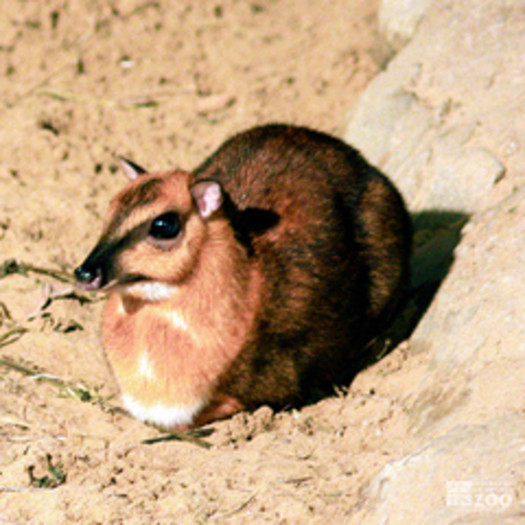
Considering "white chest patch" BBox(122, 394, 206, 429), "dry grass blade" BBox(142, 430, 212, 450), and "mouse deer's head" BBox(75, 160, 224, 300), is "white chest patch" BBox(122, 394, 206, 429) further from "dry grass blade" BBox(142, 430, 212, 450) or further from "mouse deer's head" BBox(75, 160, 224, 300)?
"mouse deer's head" BBox(75, 160, 224, 300)

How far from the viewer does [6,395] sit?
17.3 ft

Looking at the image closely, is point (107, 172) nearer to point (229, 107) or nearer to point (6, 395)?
point (229, 107)

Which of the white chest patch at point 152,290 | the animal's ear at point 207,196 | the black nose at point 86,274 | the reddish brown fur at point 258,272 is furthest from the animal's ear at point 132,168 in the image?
the black nose at point 86,274

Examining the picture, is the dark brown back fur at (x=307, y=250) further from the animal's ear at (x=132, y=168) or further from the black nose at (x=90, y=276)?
the black nose at (x=90, y=276)

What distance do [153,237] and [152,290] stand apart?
291mm

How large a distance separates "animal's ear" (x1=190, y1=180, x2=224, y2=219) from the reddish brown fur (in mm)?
39

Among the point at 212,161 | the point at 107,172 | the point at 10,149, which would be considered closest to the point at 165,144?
the point at 107,172

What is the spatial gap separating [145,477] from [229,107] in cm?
466

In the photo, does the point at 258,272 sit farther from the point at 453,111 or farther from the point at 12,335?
the point at 453,111

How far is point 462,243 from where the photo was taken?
5816 millimetres

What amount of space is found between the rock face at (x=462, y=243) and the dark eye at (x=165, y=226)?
5.21ft

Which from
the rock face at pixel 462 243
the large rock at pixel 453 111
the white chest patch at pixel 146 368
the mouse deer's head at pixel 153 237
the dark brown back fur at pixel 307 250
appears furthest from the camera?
the large rock at pixel 453 111

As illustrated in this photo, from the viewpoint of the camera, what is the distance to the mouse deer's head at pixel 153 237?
182 inches

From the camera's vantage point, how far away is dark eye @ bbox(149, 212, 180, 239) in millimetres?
4711
